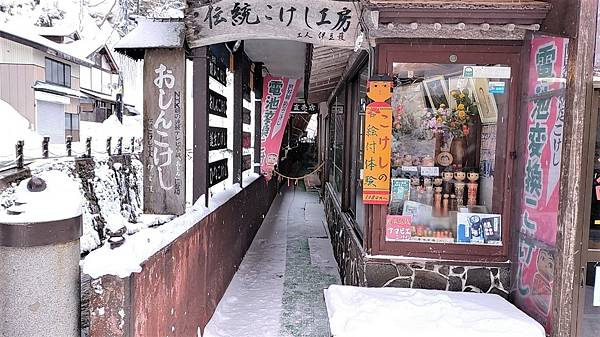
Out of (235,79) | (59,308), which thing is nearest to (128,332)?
(59,308)

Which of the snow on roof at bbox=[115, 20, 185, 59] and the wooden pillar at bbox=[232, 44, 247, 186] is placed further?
the wooden pillar at bbox=[232, 44, 247, 186]

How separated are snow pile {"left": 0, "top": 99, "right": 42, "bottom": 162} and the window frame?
11.4 meters

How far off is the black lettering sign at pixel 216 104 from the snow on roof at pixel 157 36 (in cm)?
85

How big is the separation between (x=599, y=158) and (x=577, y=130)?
A: 0.39m

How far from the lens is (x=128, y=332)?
2.90 metres

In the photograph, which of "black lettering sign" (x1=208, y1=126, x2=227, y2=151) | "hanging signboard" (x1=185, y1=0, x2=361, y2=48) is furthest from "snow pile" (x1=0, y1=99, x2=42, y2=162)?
"hanging signboard" (x1=185, y1=0, x2=361, y2=48)

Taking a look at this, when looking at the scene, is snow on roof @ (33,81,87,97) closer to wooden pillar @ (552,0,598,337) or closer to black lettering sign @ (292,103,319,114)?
black lettering sign @ (292,103,319,114)

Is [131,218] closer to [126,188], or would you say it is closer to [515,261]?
[126,188]

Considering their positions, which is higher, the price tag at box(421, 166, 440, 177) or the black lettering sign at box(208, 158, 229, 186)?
the price tag at box(421, 166, 440, 177)

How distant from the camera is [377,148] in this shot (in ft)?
16.1

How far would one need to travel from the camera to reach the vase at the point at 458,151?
207 inches

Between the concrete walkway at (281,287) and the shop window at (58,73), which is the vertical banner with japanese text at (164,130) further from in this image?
the shop window at (58,73)

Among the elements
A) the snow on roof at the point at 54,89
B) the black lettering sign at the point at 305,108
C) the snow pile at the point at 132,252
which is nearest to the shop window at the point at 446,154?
the snow pile at the point at 132,252

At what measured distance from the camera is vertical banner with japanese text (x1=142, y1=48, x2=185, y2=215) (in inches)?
217
